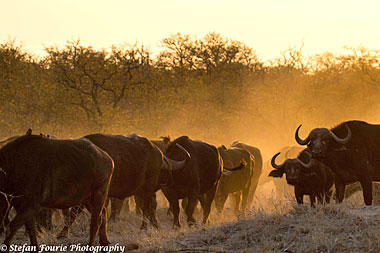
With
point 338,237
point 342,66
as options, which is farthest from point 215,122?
point 338,237

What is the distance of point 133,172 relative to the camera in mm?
10031

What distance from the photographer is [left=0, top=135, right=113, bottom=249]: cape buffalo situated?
24.3 ft

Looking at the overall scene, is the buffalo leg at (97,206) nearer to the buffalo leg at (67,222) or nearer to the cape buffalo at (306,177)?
the buffalo leg at (67,222)

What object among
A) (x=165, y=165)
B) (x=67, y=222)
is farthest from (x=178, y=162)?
(x=67, y=222)

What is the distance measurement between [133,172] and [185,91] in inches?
1346

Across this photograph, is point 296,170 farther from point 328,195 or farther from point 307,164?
point 328,195

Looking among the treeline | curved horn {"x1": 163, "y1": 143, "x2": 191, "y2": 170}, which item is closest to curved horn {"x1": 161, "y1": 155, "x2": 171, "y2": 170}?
curved horn {"x1": 163, "y1": 143, "x2": 191, "y2": 170}

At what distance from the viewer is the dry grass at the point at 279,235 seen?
819 cm

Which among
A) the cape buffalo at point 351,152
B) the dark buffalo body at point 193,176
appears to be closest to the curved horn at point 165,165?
the dark buffalo body at point 193,176

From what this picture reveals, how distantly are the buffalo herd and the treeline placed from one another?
17304 millimetres

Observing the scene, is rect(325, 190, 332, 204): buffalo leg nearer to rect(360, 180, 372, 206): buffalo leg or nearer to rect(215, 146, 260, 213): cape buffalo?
rect(360, 180, 372, 206): buffalo leg

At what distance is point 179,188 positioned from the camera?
11586mm

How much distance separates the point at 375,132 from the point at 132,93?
A: 90.5ft

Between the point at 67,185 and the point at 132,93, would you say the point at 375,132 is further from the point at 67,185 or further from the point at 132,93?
the point at 132,93
